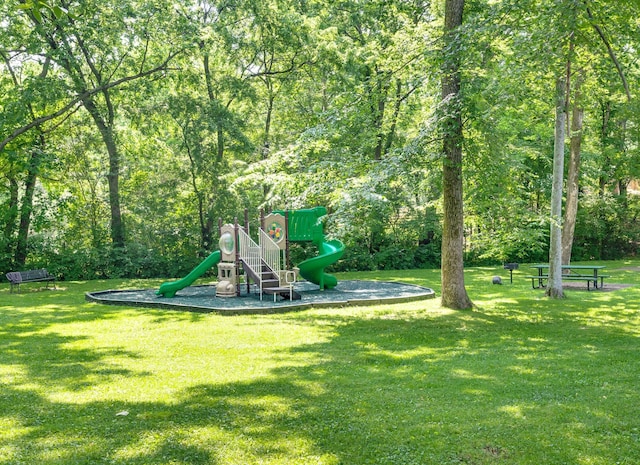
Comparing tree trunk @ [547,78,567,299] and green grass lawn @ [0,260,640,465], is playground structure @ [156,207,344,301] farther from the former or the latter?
tree trunk @ [547,78,567,299]

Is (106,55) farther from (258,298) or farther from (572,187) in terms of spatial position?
(572,187)

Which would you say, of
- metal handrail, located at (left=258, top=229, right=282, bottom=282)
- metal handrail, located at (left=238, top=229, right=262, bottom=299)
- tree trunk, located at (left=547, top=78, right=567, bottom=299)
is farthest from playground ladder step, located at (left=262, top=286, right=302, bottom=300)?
tree trunk, located at (left=547, top=78, right=567, bottom=299)

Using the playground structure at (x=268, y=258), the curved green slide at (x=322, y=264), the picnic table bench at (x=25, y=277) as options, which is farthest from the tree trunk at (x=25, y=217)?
the curved green slide at (x=322, y=264)

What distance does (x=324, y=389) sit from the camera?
6223mm

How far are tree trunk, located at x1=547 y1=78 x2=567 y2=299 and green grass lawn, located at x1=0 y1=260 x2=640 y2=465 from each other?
2.14 meters

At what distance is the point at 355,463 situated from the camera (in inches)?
167

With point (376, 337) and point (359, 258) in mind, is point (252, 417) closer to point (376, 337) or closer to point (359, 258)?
point (376, 337)

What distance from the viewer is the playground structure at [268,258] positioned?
47.5ft

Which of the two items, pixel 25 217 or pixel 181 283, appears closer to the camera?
pixel 181 283

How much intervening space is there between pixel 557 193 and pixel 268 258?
6.94m

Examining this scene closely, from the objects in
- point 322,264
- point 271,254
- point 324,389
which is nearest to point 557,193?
point 322,264

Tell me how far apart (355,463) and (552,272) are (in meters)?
11.0

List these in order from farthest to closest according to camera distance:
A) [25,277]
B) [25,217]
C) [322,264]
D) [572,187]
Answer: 1. [25,217]
2. [572,187]
3. [25,277]
4. [322,264]

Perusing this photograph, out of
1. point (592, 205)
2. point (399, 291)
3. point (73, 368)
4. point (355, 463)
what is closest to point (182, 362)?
point (73, 368)
